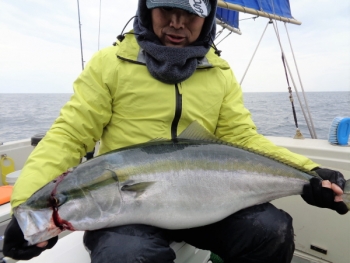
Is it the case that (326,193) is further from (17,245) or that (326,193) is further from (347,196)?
(17,245)

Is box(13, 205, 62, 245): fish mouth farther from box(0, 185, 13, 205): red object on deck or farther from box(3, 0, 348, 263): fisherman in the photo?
box(0, 185, 13, 205): red object on deck

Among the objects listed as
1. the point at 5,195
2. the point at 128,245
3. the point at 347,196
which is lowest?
the point at 5,195

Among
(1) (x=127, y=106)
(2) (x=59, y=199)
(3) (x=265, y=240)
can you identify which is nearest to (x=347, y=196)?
(3) (x=265, y=240)

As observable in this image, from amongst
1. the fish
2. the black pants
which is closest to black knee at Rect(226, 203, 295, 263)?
the black pants

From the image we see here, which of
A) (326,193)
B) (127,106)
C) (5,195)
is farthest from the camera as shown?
(5,195)

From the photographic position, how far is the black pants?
1.40m

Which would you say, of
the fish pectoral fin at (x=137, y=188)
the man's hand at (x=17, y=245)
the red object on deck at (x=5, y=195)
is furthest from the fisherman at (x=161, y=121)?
the red object on deck at (x=5, y=195)

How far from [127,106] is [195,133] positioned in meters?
0.49

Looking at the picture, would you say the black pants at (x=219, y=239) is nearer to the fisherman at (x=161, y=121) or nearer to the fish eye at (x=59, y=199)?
the fisherman at (x=161, y=121)

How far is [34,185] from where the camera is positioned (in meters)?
1.49

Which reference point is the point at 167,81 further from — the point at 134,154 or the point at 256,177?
the point at 256,177

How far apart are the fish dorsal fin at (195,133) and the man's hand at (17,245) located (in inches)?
34.8

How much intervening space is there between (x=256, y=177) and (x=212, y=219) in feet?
1.15

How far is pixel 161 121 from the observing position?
1980 millimetres
